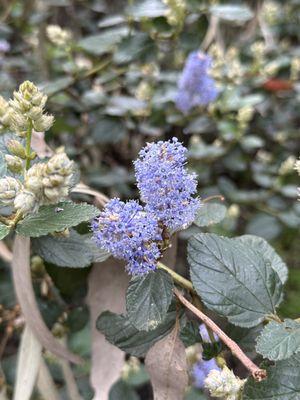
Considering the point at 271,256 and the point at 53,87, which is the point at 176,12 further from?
the point at 271,256

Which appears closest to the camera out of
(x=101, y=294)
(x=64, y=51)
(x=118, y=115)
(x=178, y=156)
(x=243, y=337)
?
(x=178, y=156)

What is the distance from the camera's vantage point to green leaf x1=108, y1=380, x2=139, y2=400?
47.0 inches

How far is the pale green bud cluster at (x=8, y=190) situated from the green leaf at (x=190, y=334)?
0.29 meters

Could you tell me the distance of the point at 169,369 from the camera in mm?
731

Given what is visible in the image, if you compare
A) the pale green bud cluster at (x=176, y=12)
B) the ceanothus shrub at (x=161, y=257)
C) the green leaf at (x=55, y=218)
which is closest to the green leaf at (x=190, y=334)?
the ceanothus shrub at (x=161, y=257)

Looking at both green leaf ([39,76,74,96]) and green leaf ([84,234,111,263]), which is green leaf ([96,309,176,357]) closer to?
green leaf ([84,234,111,263])

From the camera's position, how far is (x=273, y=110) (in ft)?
7.11

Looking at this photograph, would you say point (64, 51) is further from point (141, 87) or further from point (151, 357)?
point (151, 357)

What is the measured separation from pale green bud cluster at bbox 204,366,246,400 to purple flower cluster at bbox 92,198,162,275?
0.46 feet

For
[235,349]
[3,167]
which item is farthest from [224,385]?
[3,167]

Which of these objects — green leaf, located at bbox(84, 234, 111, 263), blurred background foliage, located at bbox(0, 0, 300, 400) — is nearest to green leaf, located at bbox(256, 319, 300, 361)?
green leaf, located at bbox(84, 234, 111, 263)

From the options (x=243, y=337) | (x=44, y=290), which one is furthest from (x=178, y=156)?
(x=44, y=290)

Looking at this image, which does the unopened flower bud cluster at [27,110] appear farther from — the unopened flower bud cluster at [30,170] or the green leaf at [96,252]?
the green leaf at [96,252]

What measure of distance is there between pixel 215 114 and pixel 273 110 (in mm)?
521
